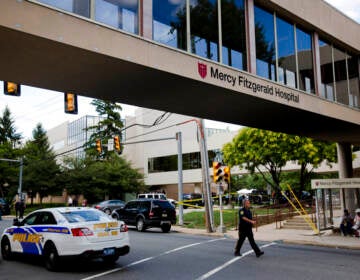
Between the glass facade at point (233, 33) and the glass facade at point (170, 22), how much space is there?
5.42 ft

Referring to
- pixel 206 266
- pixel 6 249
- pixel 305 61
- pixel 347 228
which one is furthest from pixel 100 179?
pixel 206 266

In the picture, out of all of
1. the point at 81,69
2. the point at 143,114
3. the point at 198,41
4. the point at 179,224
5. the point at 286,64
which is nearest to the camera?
the point at 81,69

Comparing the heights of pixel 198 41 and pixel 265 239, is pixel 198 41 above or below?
above

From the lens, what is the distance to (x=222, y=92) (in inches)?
493

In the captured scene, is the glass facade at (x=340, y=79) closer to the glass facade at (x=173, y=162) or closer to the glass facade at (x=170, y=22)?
the glass facade at (x=170, y=22)

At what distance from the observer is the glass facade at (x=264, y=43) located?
14.0 metres

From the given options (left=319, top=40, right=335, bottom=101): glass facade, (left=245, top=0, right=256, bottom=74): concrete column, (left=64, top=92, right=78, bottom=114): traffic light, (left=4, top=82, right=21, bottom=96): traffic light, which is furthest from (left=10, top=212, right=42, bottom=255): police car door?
(left=319, top=40, right=335, bottom=101): glass facade

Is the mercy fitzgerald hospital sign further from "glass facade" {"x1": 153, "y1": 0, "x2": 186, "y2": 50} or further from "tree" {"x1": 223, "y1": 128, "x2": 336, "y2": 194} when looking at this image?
"tree" {"x1": 223, "y1": 128, "x2": 336, "y2": 194}

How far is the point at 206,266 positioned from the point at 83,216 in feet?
11.4

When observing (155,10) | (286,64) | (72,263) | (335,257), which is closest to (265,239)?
(335,257)

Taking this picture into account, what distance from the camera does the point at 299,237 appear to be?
18.7 metres

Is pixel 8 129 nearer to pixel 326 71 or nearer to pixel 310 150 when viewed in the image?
pixel 310 150

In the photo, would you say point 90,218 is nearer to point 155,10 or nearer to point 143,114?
point 155,10

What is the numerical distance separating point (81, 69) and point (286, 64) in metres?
7.92
